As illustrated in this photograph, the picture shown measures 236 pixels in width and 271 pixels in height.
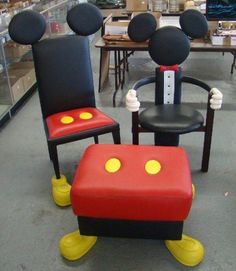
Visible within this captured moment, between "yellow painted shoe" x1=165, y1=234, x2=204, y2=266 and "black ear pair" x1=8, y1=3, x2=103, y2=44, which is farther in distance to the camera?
"black ear pair" x1=8, y1=3, x2=103, y2=44

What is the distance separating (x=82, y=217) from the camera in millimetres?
1471

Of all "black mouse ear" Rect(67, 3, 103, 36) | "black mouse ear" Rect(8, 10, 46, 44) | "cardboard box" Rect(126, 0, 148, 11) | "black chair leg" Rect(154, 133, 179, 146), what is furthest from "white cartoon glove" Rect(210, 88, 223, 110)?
"cardboard box" Rect(126, 0, 148, 11)

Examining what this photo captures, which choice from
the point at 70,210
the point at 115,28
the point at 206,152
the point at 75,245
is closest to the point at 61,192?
the point at 70,210

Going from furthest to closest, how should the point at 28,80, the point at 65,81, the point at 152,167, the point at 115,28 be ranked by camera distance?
the point at 28,80
the point at 115,28
the point at 65,81
the point at 152,167

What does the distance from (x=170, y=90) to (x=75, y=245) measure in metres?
1.19

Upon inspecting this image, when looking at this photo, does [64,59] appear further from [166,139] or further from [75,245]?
[75,245]

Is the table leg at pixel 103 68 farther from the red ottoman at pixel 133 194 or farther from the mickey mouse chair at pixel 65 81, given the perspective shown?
the red ottoman at pixel 133 194

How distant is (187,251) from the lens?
59.5 inches

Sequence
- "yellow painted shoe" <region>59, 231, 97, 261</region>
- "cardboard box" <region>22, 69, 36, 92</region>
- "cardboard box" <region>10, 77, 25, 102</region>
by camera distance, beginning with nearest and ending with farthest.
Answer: "yellow painted shoe" <region>59, 231, 97, 261</region>
"cardboard box" <region>10, 77, 25, 102</region>
"cardboard box" <region>22, 69, 36, 92</region>

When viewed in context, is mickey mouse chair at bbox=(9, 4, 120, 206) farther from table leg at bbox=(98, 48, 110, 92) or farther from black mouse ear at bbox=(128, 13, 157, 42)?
table leg at bbox=(98, 48, 110, 92)

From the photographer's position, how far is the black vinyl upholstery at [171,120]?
1859 mm

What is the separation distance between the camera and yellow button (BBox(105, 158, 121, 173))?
1459mm

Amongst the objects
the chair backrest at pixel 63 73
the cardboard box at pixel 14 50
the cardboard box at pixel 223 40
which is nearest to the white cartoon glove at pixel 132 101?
the chair backrest at pixel 63 73

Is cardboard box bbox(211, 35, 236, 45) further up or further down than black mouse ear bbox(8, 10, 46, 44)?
further down
